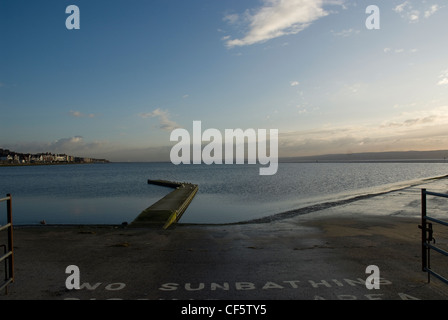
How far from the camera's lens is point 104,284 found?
6.63 m

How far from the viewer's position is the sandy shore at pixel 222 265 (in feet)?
20.1

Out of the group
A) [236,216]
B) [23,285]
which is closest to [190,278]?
Result: [23,285]

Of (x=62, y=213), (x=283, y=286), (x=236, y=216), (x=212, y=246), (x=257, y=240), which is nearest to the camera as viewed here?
(x=283, y=286)

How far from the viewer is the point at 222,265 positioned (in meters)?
8.11

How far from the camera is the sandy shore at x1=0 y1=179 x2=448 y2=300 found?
20.1ft

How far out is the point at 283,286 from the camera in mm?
6430

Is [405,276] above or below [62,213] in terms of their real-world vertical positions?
above

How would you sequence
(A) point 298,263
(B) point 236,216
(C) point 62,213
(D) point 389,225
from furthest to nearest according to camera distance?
(C) point 62,213 → (B) point 236,216 → (D) point 389,225 → (A) point 298,263

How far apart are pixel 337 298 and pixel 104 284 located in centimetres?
447

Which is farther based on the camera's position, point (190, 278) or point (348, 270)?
point (348, 270)

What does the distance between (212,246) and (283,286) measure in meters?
4.42

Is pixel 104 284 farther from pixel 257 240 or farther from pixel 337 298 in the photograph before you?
pixel 257 240
